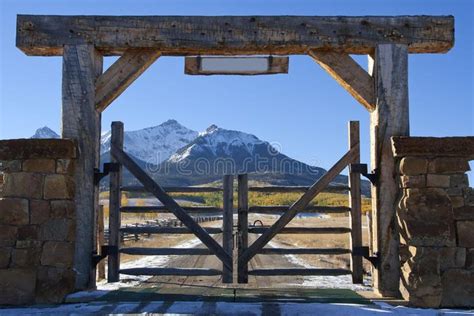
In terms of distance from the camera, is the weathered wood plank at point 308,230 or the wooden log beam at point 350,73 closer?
the wooden log beam at point 350,73

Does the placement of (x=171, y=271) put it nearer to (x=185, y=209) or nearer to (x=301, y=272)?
(x=185, y=209)

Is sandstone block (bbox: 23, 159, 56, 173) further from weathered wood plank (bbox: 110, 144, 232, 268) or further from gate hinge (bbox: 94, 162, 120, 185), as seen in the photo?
weathered wood plank (bbox: 110, 144, 232, 268)

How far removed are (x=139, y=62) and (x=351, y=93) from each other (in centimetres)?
288

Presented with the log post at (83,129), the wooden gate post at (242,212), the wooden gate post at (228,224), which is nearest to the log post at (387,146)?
the wooden gate post at (242,212)

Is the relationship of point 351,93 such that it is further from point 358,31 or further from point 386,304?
point 386,304

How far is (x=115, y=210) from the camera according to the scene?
767 centimetres

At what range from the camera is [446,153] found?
6.02 m

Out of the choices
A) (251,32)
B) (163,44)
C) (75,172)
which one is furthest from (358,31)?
(75,172)

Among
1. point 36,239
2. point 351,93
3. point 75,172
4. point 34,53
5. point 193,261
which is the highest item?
point 34,53

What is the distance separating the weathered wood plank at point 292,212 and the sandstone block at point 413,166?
1254 mm

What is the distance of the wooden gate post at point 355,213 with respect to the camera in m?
→ 7.50

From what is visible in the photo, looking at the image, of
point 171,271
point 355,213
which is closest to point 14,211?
point 171,271

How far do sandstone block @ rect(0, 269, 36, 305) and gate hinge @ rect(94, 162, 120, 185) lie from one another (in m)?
1.54

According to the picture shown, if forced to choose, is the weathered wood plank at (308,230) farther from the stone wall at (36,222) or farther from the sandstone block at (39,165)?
the sandstone block at (39,165)
